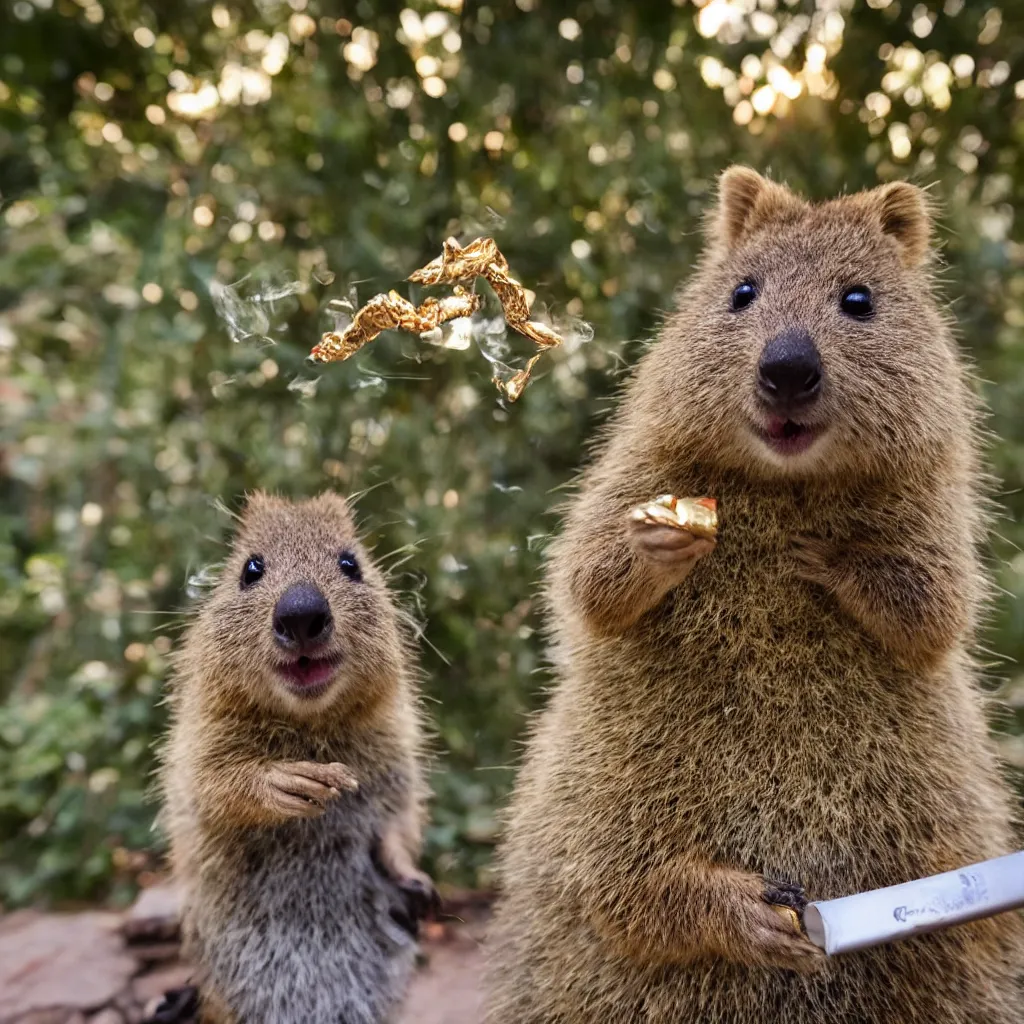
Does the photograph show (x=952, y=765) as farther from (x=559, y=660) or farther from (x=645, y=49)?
(x=645, y=49)

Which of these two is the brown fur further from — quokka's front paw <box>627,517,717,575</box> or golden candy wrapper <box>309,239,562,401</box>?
golden candy wrapper <box>309,239,562,401</box>

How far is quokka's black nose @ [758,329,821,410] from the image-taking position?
950 mm

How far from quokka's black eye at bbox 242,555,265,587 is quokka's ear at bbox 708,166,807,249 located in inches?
27.2

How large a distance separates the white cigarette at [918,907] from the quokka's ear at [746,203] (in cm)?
73

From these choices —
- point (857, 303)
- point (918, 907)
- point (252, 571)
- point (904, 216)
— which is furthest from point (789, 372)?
point (252, 571)

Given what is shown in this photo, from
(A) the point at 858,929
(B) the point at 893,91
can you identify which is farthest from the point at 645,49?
(A) the point at 858,929

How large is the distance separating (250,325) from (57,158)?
800 millimetres

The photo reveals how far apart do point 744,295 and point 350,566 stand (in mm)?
567

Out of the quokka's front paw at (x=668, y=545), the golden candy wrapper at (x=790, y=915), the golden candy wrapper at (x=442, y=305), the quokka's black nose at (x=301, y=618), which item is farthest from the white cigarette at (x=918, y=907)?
the golden candy wrapper at (x=442, y=305)

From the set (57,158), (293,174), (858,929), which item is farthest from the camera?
(57,158)

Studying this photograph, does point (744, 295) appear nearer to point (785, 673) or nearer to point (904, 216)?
point (904, 216)

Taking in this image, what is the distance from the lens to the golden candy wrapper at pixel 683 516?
3.25 feet

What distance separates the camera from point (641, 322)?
1.52m

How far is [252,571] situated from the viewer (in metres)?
1.20
